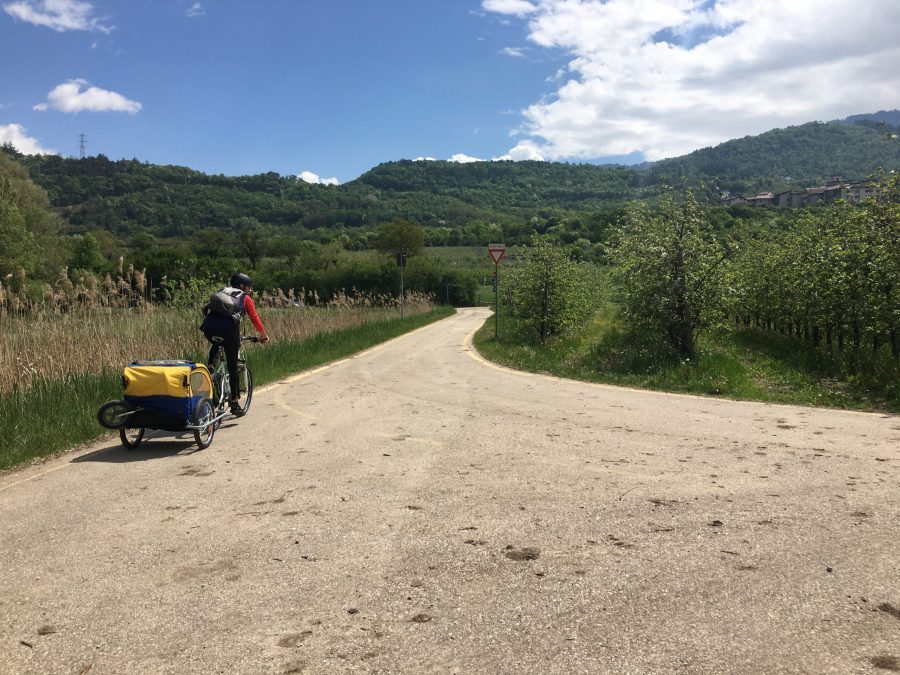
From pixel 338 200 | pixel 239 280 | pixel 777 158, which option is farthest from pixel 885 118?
pixel 338 200

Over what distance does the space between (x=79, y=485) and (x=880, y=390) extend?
1131cm

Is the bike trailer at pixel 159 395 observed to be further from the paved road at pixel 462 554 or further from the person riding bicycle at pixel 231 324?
the person riding bicycle at pixel 231 324

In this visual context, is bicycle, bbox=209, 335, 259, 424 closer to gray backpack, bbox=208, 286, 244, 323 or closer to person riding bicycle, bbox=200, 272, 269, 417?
person riding bicycle, bbox=200, 272, 269, 417

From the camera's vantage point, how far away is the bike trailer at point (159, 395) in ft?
20.5

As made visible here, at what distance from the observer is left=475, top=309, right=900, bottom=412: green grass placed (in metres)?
9.78

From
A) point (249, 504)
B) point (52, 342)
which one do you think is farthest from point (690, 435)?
point (52, 342)

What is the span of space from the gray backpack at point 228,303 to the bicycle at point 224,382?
1.29 ft

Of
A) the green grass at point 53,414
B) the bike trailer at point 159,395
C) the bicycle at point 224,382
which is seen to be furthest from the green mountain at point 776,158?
the bike trailer at point 159,395

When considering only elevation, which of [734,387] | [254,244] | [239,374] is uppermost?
[254,244]

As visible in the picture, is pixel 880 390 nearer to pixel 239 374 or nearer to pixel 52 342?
pixel 239 374

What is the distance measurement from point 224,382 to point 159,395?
158 centimetres

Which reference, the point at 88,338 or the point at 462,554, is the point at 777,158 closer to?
the point at 88,338

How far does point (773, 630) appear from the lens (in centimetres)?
281

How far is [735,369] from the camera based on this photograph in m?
11.5
